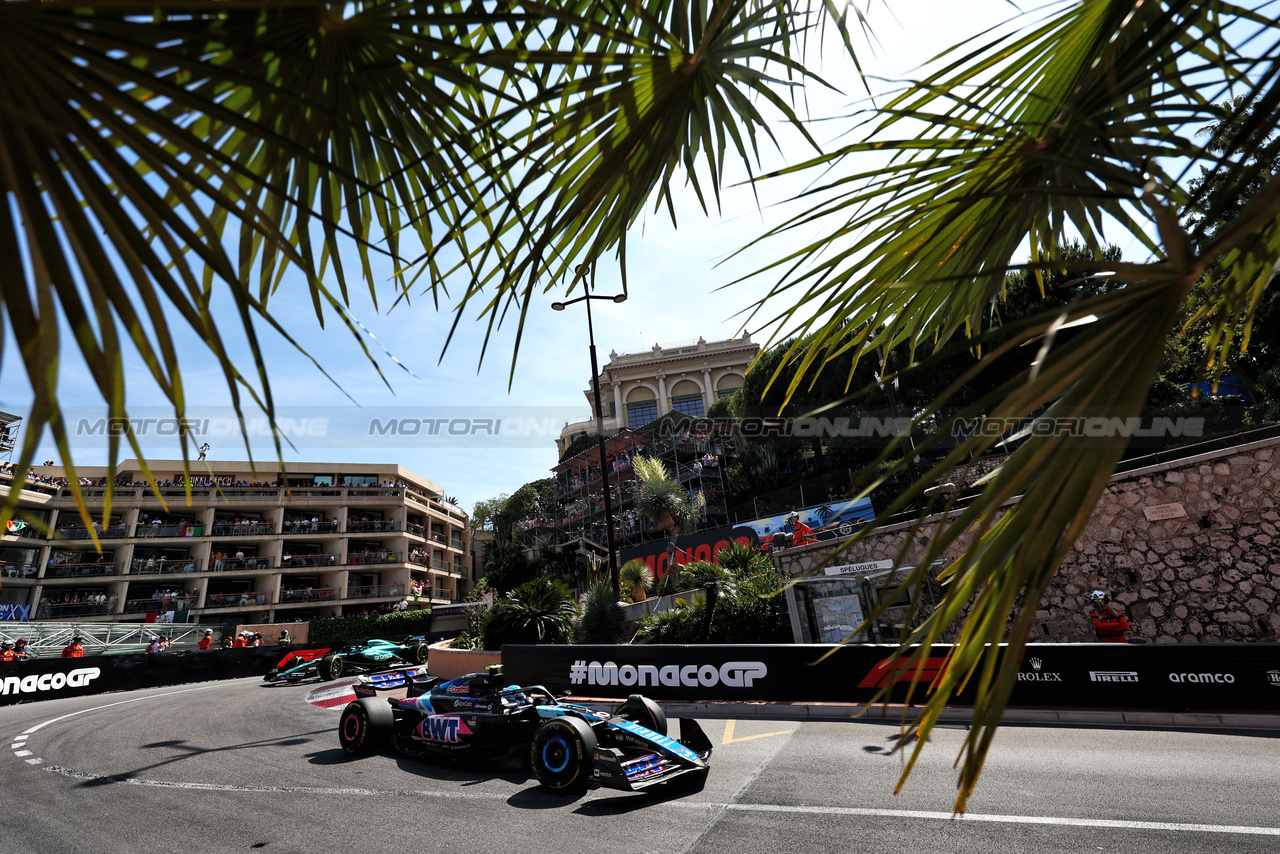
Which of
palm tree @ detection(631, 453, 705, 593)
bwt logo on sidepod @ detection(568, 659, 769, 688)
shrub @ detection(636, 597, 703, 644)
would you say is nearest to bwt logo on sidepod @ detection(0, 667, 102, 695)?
bwt logo on sidepod @ detection(568, 659, 769, 688)

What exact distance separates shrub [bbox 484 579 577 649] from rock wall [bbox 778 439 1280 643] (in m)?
7.95

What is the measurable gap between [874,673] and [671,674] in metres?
3.31

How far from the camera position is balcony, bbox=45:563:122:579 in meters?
40.1

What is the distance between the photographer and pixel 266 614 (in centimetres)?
4328

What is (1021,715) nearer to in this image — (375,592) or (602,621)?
(602,621)

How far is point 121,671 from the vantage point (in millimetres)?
19422

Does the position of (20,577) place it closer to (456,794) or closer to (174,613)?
(174,613)

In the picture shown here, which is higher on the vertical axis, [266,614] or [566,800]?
[266,614]

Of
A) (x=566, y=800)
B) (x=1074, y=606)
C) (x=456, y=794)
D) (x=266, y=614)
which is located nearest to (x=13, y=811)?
(x=456, y=794)

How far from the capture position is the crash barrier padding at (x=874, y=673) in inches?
306

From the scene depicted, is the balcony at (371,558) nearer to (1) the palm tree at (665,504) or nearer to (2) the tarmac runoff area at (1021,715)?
(1) the palm tree at (665,504)

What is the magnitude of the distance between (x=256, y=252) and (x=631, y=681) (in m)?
10.9

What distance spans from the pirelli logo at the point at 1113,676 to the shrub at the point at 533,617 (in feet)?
36.5

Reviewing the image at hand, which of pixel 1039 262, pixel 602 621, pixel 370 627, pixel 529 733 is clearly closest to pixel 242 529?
pixel 370 627
